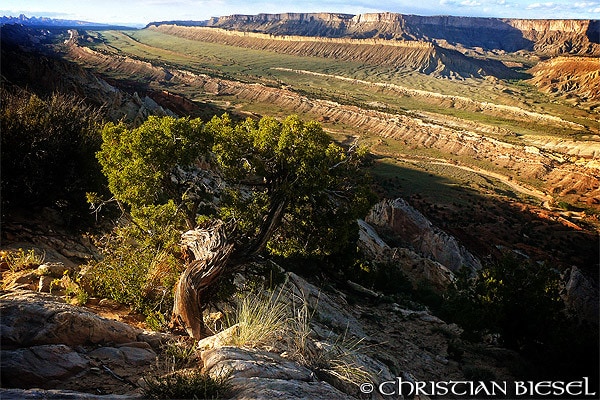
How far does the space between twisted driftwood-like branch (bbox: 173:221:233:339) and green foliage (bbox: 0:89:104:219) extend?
6350 millimetres

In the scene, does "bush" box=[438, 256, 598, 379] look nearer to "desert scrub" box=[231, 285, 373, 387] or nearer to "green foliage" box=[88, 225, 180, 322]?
"desert scrub" box=[231, 285, 373, 387]

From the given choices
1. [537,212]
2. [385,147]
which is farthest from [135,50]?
[537,212]

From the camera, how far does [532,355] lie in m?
13.7

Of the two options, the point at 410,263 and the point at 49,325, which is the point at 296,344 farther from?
the point at 410,263

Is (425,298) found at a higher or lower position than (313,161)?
lower

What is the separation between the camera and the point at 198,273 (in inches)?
332

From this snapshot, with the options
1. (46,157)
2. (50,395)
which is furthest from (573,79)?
(50,395)

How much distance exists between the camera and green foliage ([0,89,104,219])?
483 inches

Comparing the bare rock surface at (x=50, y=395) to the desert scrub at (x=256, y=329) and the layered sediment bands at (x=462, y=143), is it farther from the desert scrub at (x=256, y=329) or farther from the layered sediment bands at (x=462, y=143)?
the layered sediment bands at (x=462, y=143)

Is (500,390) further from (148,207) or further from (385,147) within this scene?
(385,147)

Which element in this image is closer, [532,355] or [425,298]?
[532,355]

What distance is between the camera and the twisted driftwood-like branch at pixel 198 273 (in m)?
8.09

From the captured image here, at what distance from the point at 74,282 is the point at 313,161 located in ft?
21.7

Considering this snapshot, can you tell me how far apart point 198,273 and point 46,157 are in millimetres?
8103
